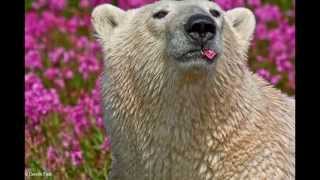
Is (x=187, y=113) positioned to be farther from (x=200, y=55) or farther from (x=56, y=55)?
(x=56, y=55)

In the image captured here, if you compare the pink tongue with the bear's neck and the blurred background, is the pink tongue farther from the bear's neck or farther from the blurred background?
the blurred background

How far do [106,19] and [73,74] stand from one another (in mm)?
3185

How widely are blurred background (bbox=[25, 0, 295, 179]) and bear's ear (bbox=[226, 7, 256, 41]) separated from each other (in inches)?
64.6

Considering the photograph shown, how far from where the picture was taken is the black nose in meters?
6.44

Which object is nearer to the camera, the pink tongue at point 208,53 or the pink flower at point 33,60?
the pink tongue at point 208,53

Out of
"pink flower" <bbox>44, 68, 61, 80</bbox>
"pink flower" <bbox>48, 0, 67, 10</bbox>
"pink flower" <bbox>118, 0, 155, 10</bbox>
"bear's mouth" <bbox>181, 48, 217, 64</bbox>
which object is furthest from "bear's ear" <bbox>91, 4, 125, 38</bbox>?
"pink flower" <bbox>48, 0, 67, 10</bbox>

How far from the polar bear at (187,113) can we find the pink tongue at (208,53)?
0.27 feet

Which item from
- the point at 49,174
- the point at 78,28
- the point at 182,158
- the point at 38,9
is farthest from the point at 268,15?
the point at 182,158

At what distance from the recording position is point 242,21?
742 centimetres

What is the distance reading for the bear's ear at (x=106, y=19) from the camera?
295 inches

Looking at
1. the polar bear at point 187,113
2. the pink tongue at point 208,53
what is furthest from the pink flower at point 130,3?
the pink tongue at point 208,53

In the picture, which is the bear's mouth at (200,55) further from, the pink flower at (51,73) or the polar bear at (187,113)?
the pink flower at (51,73)

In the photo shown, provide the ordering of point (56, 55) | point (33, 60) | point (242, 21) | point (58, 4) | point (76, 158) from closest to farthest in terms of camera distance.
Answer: point (242, 21) < point (76, 158) < point (33, 60) < point (56, 55) < point (58, 4)

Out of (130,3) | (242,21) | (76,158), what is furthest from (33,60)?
(242,21)
